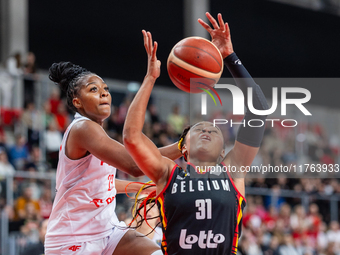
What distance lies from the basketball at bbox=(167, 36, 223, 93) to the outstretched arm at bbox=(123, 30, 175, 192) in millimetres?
398

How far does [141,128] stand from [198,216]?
0.71m

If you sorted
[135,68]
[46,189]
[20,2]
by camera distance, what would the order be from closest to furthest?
[46,189] → [20,2] → [135,68]

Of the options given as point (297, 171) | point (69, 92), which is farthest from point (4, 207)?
point (297, 171)

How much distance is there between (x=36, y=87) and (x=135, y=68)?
565cm

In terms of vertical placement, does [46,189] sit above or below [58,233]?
below

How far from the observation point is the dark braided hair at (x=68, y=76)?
3936mm

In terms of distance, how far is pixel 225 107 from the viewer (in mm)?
17078

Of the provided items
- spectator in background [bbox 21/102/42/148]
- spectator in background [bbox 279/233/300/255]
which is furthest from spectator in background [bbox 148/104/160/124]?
spectator in background [bbox 279/233/300/255]

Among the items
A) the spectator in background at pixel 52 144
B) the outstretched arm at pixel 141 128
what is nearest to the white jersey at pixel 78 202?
the outstretched arm at pixel 141 128

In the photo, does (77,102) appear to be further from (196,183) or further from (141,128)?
(196,183)

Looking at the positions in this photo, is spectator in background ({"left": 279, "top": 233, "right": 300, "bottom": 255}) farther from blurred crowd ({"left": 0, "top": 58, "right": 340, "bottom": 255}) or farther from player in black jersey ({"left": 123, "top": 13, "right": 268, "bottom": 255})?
player in black jersey ({"left": 123, "top": 13, "right": 268, "bottom": 255})

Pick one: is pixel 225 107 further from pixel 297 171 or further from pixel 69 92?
pixel 69 92

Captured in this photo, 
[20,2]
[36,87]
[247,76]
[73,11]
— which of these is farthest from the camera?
[73,11]

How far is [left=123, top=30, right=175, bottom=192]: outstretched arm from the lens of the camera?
313cm
